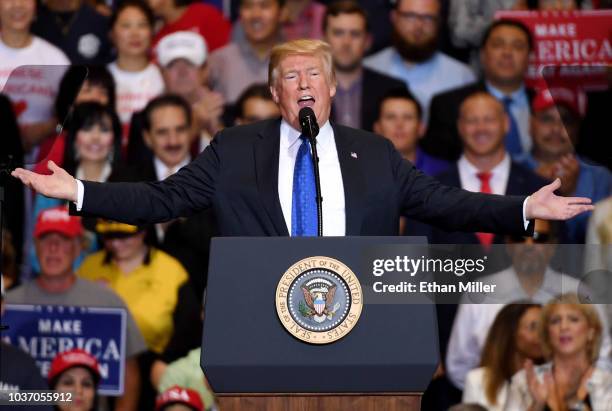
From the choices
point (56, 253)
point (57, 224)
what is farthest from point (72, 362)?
point (57, 224)

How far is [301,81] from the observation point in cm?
353

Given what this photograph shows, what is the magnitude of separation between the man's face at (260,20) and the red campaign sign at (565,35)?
1194 millimetres

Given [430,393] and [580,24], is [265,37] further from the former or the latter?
[430,393]

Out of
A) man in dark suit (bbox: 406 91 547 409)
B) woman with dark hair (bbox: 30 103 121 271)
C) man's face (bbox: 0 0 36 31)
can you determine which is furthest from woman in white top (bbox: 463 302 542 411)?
man's face (bbox: 0 0 36 31)

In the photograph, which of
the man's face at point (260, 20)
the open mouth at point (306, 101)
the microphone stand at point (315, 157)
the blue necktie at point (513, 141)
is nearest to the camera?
the microphone stand at point (315, 157)

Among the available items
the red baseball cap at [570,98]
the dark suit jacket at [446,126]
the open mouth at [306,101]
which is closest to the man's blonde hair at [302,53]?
the open mouth at [306,101]

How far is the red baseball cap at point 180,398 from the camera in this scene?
527 centimetres

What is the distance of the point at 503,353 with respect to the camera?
5.34 meters

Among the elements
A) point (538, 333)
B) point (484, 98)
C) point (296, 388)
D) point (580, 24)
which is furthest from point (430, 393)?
point (296, 388)

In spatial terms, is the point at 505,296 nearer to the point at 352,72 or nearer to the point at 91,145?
the point at 352,72

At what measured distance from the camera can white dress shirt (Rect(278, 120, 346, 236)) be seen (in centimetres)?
345

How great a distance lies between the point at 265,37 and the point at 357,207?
10.8ft

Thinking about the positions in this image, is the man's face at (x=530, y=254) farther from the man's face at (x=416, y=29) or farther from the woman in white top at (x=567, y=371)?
the man's face at (x=416, y=29)

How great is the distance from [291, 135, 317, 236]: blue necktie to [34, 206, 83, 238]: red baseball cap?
107 inches
